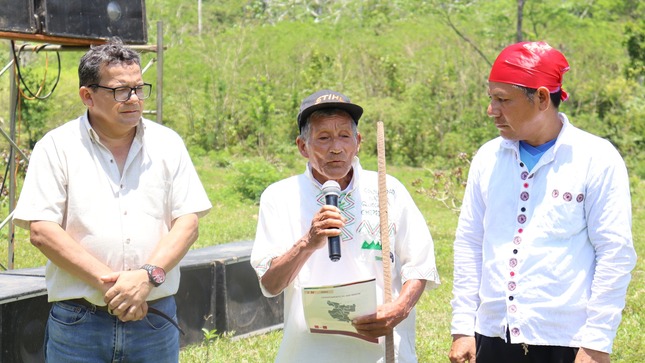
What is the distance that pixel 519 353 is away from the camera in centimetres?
309

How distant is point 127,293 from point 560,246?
4.86ft

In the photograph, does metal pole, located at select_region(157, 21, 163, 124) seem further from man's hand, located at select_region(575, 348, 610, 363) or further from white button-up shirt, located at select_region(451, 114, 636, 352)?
man's hand, located at select_region(575, 348, 610, 363)

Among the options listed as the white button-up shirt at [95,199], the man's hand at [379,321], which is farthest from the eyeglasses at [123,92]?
the man's hand at [379,321]

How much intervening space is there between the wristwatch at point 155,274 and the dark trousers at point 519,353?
115 cm

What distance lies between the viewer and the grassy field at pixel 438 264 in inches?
227

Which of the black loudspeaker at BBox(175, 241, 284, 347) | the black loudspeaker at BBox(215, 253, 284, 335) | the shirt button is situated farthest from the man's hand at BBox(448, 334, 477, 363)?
the black loudspeaker at BBox(215, 253, 284, 335)

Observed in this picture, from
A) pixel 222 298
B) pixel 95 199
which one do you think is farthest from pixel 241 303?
pixel 95 199

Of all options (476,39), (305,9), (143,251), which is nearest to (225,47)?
(476,39)

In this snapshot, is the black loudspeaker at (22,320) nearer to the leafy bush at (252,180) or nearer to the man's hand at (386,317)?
the man's hand at (386,317)

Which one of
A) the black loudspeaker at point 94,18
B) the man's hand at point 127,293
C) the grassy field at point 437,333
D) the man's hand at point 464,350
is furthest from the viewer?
the black loudspeaker at point 94,18

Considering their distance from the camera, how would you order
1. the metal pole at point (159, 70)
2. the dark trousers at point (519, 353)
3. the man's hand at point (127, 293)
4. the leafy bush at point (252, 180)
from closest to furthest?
the dark trousers at point (519, 353)
the man's hand at point (127, 293)
the metal pole at point (159, 70)
the leafy bush at point (252, 180)

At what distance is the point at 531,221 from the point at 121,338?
1522 millimetres

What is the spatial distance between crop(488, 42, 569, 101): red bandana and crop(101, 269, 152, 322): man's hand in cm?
141

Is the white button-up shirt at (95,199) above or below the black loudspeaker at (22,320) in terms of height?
above
